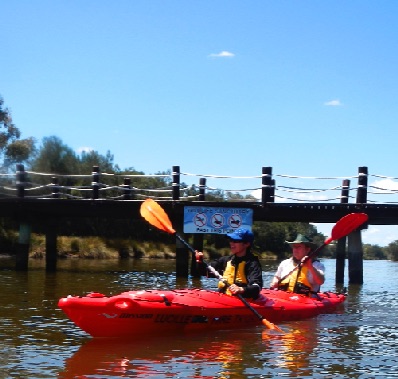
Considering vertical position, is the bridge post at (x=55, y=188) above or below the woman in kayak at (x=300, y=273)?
above

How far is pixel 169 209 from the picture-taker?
67.1 ft

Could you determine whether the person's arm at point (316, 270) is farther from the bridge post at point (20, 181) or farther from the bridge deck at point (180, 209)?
the bridge post at point (20, 181)

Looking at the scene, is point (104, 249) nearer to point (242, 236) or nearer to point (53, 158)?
point (53, 158)

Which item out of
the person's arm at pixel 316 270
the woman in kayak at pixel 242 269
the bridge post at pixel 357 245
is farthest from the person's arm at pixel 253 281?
the bridge post at pixel 357 245

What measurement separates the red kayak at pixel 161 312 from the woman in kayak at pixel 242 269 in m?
0.23

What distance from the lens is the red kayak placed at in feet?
29.8

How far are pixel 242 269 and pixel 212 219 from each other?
32.2 ft

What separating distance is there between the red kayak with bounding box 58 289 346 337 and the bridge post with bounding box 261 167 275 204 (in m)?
8.70

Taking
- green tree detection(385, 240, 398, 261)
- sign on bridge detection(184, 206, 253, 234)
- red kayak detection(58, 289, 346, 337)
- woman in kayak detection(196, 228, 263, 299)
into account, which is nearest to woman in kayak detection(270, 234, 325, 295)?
red kayak detection(58, 289, 346, 337)

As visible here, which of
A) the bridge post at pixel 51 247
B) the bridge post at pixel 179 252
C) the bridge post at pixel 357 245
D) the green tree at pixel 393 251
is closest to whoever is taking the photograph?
the bridge post at pixel 357 245

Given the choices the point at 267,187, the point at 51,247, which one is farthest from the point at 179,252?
the point at 51,247

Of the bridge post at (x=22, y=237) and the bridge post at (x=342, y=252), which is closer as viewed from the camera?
the bridge post at (x=342, y=252)

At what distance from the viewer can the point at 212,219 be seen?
66.6ft

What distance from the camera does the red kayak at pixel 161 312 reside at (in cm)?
909
